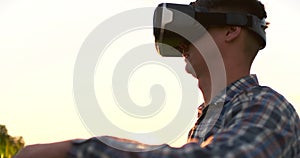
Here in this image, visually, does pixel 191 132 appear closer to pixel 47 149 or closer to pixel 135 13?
pixel 135 13

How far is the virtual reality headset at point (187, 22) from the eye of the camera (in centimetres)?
343

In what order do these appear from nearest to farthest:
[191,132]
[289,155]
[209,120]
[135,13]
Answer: [289,155], [135,13], [209,120], [191,132]

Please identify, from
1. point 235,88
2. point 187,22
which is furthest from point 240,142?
point 187,22

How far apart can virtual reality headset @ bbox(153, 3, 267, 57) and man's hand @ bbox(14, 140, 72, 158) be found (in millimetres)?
1468

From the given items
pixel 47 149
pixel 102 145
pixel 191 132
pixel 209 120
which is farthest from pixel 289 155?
pixel 47 149

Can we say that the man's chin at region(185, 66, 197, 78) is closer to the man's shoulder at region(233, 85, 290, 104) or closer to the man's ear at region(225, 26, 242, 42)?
the man's ear at region(225, 26, 242, 42)

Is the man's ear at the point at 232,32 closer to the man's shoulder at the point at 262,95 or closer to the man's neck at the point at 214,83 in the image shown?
the man's neck at the point at 214,83

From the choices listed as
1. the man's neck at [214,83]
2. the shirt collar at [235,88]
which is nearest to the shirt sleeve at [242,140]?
the shirt collar at [235,88]

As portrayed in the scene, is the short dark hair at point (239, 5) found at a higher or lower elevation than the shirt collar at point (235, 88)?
higher

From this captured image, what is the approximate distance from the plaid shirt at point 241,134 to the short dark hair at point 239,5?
63 centimetres

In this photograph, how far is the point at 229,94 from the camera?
10.8 feet

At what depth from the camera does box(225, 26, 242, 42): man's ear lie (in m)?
3.47

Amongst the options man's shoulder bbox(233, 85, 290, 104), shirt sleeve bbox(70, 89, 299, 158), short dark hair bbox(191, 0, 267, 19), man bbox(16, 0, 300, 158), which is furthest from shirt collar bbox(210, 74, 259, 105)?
short dark hair bbox(191, 0, 267, 19)

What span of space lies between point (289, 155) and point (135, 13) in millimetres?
1064
